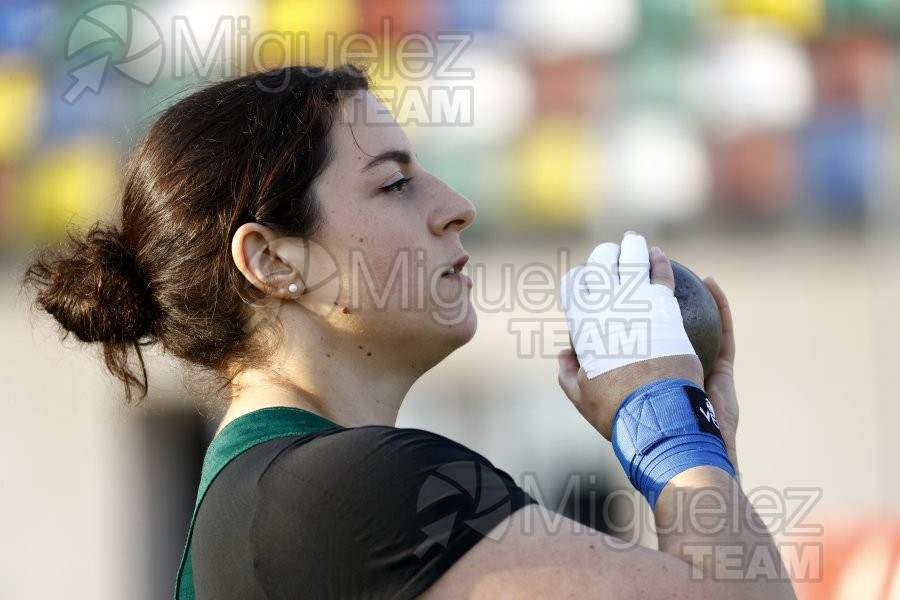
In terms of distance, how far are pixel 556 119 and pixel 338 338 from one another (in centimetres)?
754

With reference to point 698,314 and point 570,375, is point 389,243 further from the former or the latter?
point 698,314

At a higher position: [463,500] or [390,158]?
[390,158]

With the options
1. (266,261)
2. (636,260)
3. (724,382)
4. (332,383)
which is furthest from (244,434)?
(724,382)

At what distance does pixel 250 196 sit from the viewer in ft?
7.27

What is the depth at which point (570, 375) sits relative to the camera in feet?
7.41

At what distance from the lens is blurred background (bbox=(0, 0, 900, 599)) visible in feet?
28.0

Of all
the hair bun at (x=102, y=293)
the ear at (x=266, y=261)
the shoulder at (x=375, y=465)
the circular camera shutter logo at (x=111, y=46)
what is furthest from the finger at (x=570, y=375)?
the circular camera shutter logo at (x=111, y=46)

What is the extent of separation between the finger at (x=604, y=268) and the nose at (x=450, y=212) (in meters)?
0.27

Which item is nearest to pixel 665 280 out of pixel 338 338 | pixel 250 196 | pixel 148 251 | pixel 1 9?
pixel 338 338

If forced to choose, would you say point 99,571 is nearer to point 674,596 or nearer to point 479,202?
point 479,202

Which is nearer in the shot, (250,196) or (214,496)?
(214,496)

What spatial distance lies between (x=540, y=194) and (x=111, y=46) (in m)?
3.55

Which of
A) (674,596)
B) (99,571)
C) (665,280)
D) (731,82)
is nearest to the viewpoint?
(674,596)

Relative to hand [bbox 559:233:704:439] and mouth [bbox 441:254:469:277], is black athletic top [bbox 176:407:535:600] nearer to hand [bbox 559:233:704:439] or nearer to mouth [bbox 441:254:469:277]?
hand [bbox 559:233:704:439]
